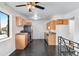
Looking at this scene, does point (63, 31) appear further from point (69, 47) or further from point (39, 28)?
point (39, 28)

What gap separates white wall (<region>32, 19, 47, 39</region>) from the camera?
44.2ft

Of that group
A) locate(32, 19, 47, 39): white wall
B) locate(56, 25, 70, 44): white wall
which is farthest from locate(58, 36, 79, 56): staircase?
locate(32, 19, 47, 39): white wall

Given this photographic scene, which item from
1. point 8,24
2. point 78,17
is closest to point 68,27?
point 78,17

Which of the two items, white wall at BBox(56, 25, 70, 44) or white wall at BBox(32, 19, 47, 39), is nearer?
white wall at BBox(56, 25, 70, 44)

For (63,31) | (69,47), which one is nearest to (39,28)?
(63,31)

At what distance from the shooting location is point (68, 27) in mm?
8523

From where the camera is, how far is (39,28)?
13484 millimetres

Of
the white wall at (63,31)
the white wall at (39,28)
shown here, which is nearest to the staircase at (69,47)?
the white wall at (63,31)

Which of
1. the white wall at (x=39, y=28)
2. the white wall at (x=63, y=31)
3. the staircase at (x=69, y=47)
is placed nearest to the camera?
the staircase at (x=69, y=47)

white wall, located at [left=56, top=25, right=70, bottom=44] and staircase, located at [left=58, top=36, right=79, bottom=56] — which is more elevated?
white wall, located at [left=56, top=25, right=70, bottom=44]

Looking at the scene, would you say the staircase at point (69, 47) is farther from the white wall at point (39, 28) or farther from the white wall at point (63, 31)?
the white wall at point (39, 28)

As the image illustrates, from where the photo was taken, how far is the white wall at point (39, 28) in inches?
530

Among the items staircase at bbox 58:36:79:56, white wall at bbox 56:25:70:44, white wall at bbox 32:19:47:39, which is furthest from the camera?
white wall at bbox 32:19:47:39

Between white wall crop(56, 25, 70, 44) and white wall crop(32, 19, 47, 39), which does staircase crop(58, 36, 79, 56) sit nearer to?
white wall crop(56, 25, 70, 44)
